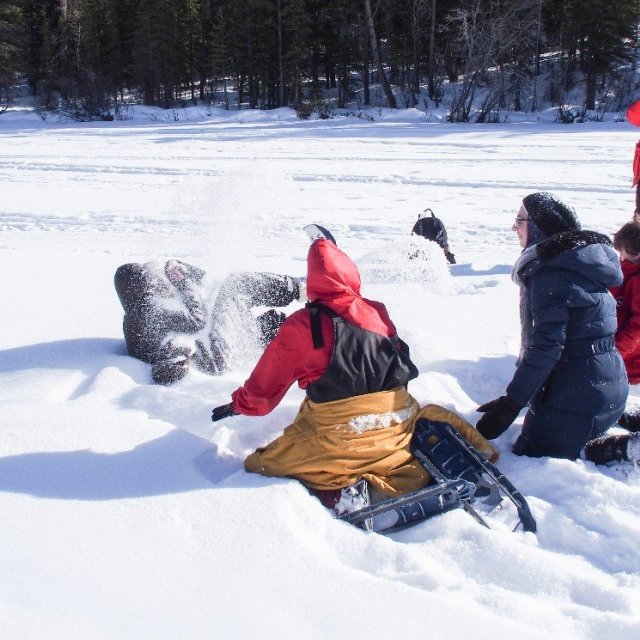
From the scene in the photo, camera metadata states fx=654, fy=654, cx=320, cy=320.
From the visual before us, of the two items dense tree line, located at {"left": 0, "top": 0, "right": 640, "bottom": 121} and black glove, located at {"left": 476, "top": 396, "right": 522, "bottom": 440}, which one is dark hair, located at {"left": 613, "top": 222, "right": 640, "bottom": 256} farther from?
dense tree line, located at {"left": 0, "top": 0, "right": 640, "bottom": 121}

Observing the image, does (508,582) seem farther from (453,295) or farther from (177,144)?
(177,144)

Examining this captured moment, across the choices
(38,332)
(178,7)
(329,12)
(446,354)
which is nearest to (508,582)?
(446,354)

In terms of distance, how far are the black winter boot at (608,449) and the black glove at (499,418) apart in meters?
0.38

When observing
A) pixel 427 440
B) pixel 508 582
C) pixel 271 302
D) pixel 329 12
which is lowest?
pixel 508 582

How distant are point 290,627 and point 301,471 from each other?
81 cm

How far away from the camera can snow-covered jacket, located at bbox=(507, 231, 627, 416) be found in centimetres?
262

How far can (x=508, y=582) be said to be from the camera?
208 centimetres

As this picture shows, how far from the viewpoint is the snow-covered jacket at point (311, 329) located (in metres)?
2.45

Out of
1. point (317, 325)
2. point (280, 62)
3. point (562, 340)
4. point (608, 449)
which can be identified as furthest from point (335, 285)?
point (280, 62)

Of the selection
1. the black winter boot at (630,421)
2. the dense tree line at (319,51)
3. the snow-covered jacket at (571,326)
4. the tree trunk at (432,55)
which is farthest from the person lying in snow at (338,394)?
the tree trunk at (432,55)

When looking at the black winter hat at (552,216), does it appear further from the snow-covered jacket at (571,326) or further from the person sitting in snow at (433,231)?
the person sitting in snow at (433,231)

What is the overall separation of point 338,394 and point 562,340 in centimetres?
94

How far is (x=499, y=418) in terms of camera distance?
284 cm

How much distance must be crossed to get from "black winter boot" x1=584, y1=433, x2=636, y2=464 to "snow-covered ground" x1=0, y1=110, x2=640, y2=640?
52 millimetres
